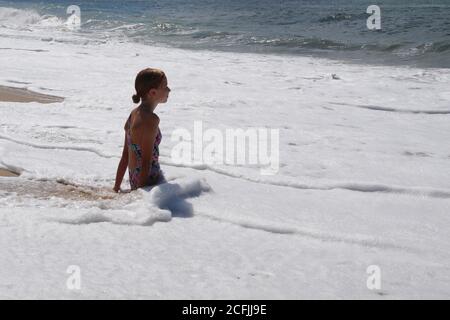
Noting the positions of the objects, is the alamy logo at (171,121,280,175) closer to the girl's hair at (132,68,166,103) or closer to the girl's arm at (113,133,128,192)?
the girl's arm at (113,133,128,192)

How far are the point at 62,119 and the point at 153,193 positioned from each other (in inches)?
123

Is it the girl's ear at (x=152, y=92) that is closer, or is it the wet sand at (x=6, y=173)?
the girl's ear at (x=152, y=92)

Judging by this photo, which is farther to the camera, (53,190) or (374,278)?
(53,190)

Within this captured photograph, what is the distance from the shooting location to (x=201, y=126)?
20.1 ft

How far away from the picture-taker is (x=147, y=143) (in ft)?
12.0

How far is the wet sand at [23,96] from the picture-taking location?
760 centimetres

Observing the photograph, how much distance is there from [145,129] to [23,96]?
4853 millimetres

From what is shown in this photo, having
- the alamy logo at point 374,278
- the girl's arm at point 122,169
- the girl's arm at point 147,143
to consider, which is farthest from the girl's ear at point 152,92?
the alamy logo at point 374,278

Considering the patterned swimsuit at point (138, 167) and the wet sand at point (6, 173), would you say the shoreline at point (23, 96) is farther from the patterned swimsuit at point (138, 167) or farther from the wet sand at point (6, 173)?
the patterned swimsuit at point (138, 167)

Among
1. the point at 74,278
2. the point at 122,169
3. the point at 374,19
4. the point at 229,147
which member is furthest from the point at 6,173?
the point at 374,19

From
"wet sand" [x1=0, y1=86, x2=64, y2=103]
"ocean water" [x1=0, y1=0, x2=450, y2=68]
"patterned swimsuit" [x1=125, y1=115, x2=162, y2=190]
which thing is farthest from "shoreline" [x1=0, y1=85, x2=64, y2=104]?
"ocean water" [x1=0, y1=0, x2=450, y2=68]

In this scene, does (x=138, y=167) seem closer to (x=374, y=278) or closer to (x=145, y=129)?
(x=145, y=129)

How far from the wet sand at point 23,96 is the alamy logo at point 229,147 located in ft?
8.27
